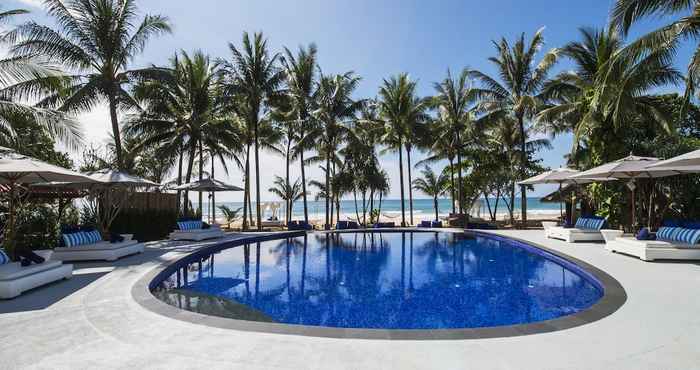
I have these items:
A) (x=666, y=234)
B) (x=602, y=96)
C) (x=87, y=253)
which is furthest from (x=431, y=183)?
(x=87, y=253)

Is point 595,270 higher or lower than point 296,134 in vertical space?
lower

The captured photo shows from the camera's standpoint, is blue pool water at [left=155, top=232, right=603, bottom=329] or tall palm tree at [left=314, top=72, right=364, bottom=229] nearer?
blue pool water at [left=155, top=232, right=603, bottom=329]

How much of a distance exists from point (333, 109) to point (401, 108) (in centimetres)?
409

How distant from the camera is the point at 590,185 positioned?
16.5 meters

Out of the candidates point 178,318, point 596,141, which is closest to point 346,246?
point 178,318

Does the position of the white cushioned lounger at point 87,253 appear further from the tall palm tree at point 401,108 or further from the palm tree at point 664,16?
the tall palm tree at point 401,108

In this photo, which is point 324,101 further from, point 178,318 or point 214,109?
point 178,318

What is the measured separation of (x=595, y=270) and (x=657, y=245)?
2.40m

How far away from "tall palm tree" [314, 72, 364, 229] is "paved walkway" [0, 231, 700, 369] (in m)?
15.9

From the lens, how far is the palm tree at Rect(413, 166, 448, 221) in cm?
2839

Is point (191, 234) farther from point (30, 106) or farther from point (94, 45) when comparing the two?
point (94, 45)

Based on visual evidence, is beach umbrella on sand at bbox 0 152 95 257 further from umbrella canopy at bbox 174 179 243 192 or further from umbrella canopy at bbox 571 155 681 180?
umbrella canopy at bbox 571 155 681 180

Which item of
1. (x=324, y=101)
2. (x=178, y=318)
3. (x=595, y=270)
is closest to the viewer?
(x=178, y=318)

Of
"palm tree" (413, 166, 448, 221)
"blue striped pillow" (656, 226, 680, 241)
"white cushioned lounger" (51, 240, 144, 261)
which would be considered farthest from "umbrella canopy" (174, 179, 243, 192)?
"palm tree" (413, 166, 448, 221)
